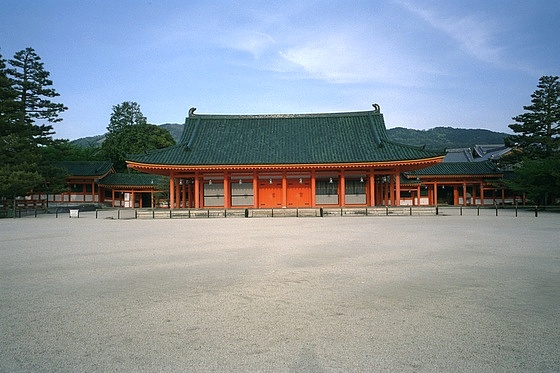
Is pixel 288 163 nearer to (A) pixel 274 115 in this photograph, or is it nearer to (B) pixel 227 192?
(B) pixel 227 192

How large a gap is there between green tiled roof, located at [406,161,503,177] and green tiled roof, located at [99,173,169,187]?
1199 inches

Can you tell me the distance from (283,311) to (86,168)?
4500cm

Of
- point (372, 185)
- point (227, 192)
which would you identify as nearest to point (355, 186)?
point (372, 185)

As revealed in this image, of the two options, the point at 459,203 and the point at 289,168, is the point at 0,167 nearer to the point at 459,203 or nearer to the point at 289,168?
the point at 289,168

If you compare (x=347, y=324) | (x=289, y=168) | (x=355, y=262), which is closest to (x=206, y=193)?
(x=289, y=168)

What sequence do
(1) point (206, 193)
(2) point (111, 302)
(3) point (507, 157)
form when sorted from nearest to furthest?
(2) point (111, 302) → (1) point (206, 193) → (3) point (507, 157)

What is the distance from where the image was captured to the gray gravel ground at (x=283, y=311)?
3479 mm

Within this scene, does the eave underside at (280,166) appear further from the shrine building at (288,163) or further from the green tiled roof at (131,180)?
the green tiled roof at (131,180)

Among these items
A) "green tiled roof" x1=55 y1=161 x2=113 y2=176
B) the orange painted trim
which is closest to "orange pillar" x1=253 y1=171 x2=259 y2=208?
the orange painted trim

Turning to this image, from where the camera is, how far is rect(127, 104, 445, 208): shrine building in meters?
25.3

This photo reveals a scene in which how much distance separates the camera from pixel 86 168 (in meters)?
42.8

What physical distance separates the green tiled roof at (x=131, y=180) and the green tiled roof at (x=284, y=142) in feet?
51.5

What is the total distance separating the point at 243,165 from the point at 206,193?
4.46m

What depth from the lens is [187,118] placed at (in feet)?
103
